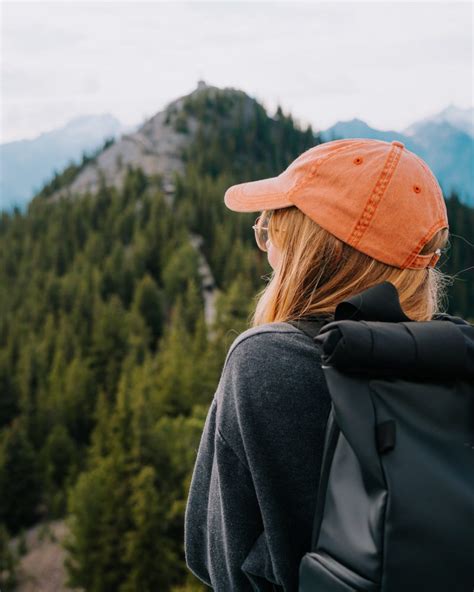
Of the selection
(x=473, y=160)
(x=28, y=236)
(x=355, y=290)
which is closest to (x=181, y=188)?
(x=28, y=236)

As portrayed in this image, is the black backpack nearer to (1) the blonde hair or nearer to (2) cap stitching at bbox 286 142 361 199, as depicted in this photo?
(1) the blonde hair

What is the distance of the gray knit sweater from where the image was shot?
6.77 ft

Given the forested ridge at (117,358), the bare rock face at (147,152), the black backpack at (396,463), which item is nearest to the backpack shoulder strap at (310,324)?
the black backpack at (396,463)

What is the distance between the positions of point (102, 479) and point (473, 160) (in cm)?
18082

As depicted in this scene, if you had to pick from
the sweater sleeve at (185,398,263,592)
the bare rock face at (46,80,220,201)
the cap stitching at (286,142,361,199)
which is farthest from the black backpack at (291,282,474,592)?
Result: the bare rock face at (46,80,220,201)

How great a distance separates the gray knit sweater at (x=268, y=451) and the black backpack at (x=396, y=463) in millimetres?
218

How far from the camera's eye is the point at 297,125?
142 metres

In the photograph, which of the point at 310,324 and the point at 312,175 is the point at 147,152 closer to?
the point at 312,175

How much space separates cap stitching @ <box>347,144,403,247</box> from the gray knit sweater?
0.38 m

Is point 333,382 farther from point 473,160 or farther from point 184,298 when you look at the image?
point 473,160

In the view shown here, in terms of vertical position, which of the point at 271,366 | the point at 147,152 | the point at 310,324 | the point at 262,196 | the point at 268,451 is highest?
the point at 147,152

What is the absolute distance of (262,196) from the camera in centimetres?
235

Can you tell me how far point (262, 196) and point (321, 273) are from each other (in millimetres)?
356

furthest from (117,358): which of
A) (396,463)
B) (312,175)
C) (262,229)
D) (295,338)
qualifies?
(396,463)
